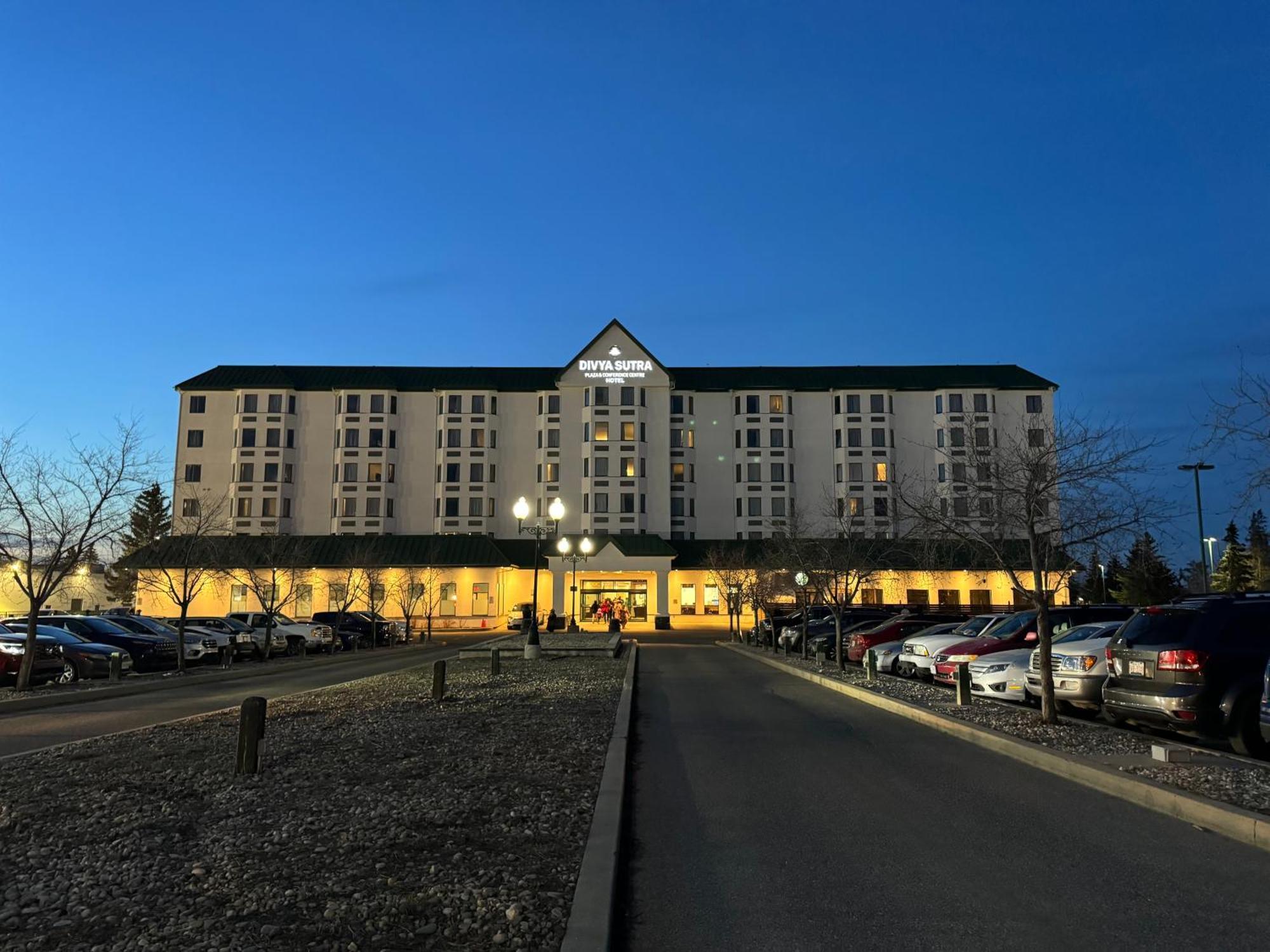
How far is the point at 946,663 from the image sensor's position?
19078mm

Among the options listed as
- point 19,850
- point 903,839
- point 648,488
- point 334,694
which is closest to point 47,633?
point 334,694

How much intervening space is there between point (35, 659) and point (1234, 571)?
70095 millimetres

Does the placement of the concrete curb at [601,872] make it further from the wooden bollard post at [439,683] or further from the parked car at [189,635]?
the parked car at [189,635]

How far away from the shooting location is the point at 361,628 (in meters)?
44.7

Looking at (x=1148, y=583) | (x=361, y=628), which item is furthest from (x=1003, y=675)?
(x=1148, y=583)

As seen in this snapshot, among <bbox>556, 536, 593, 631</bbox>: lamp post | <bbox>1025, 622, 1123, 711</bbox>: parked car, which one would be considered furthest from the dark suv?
<bbox>556, 536, 593, 631</bbox>: lamp post

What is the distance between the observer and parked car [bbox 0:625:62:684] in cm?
2039

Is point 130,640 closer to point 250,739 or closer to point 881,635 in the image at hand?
point 250,739

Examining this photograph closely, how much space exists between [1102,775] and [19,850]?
30.9 feet

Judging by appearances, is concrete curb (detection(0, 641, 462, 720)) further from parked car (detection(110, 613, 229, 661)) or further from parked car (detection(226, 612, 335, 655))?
parked car (detection(226, 612, 335, 655))

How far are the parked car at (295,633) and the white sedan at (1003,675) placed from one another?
27.4 m

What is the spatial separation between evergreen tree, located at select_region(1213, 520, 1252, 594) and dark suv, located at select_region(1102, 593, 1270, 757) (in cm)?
5691

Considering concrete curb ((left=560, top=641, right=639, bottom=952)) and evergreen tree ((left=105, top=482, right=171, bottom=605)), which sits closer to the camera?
concrete curb ((left=560, top=641, right=639, bottom=952))

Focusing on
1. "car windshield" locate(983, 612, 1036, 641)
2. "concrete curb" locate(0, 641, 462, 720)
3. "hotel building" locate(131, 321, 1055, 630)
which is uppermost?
"hotel building" locate(131, 321, 1055, 630)
